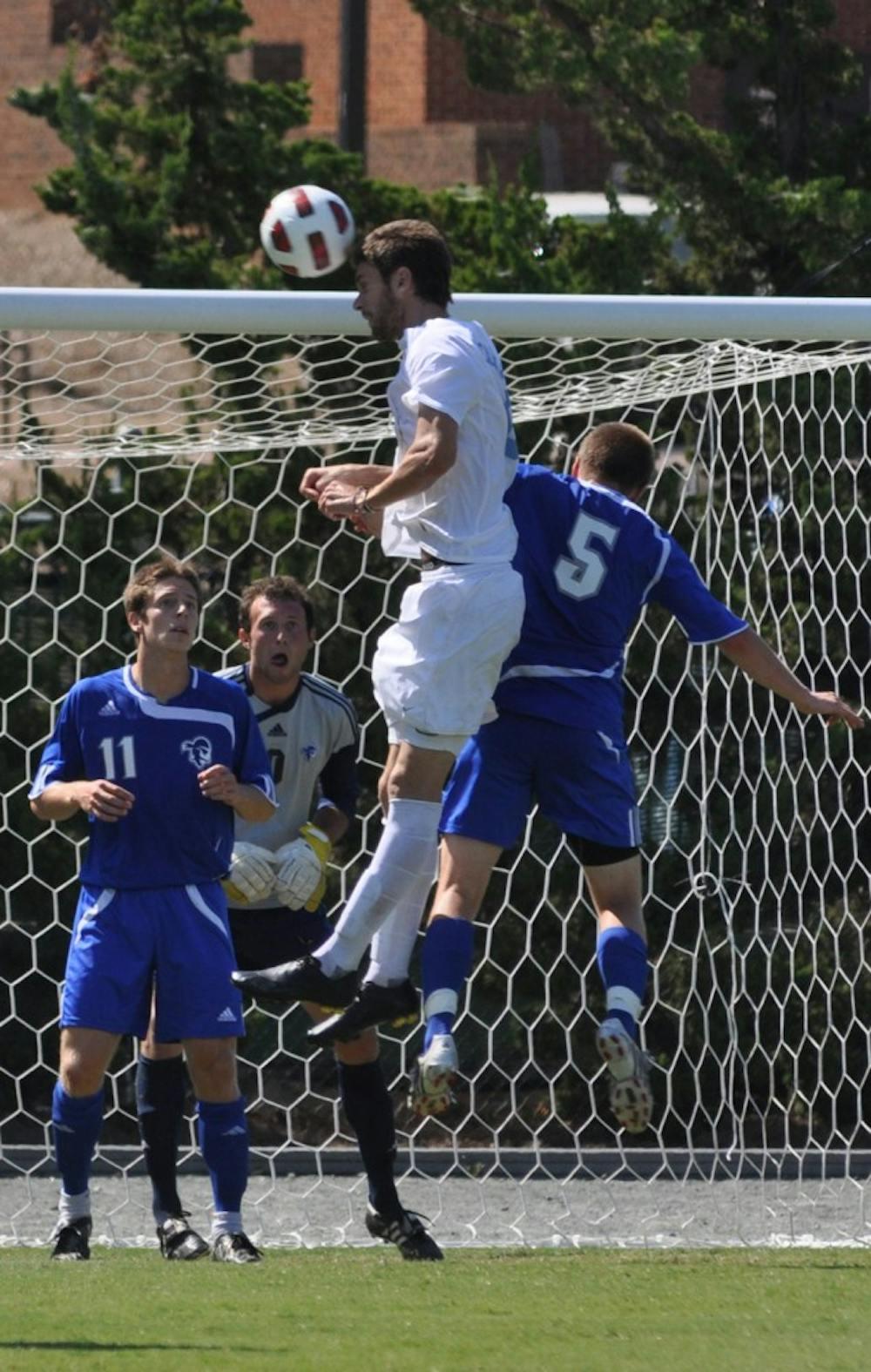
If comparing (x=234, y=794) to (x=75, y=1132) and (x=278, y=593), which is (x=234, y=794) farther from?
(x=75, y=1132)

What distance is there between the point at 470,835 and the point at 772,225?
5507 millimetres

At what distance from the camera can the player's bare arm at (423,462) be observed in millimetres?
4992

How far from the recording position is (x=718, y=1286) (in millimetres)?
5070

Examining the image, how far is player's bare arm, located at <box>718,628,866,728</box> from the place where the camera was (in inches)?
215

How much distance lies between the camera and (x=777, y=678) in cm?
547

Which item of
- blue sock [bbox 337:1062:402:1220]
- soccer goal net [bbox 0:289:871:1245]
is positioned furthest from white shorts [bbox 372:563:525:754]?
soccer goal net [bbox 0:289:871:1245]

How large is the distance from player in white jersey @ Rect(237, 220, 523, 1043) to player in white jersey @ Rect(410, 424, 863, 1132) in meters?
0.22

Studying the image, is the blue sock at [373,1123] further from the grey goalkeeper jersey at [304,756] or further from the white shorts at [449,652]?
the white shorts at [449,652]

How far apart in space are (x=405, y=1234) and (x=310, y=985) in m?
1.18

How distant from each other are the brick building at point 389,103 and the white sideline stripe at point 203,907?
43.7 ft

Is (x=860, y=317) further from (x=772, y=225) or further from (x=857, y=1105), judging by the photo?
(x=772, y=225)

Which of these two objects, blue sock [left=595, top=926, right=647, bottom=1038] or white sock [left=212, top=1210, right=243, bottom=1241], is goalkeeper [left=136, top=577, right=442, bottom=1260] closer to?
white sock [left=212, top=1210, right=243, bottom=1241]

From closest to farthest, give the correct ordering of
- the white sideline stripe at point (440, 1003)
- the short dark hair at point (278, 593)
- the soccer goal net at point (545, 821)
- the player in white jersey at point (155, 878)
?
the white sideline stripe at point (440, 1003) < the player in white jersey at point (155, 878) < the short dark hair at point (278, 593) < the soccer goal net at point (545, 821)

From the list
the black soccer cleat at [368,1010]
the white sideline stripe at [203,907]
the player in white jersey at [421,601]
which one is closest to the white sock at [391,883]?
the player in white jersey at [421,601]
